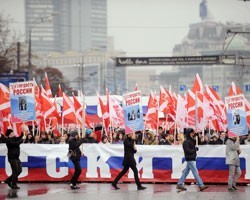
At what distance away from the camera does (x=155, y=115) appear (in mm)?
27719

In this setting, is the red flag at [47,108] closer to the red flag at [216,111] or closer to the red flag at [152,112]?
the red flag at [152,112]

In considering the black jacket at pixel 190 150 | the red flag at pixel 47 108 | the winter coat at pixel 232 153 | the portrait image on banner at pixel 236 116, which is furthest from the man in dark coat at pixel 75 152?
the red flag at pixel 47 108

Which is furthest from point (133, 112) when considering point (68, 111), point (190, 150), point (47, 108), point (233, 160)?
point (47, 108)

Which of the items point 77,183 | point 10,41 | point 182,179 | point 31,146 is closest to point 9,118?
point 31,146

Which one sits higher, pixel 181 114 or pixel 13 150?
pixel 181 114

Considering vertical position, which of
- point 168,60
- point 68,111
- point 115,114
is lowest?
point 115,114

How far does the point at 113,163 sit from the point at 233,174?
12.6 feet

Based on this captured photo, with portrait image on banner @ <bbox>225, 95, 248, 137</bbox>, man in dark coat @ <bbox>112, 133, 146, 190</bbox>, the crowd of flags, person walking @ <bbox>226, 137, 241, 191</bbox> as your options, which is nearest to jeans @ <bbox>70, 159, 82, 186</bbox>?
man in dark coat @ <bbox>112, 133, 146, 190</bbox>

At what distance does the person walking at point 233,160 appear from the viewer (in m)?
19.0

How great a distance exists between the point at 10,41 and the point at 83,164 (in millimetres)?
42204

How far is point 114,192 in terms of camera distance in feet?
61.8

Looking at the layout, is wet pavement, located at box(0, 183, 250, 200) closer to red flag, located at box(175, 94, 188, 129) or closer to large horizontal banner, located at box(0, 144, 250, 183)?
large horizontal banner, located at box(0, 144, 250, 183)

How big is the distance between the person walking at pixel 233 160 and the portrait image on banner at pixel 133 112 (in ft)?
8.73

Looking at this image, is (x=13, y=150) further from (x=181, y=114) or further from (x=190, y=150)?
(x=181, y=114)
